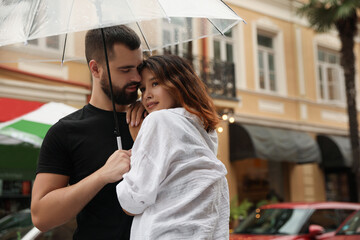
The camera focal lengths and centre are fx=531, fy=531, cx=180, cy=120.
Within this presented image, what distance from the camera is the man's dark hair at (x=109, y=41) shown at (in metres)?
2.58

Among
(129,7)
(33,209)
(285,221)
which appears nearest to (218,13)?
(129,7)

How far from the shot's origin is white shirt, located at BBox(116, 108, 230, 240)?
194cm

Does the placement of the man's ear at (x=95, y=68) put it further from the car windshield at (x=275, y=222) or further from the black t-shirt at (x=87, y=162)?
the car windshield at (x=275, y=222)

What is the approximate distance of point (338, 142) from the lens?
18453mm

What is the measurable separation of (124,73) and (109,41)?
0.19 metres

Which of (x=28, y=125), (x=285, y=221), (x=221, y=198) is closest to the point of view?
(x=221, y=198)

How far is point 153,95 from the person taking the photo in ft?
7.68

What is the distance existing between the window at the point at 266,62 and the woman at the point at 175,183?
15.9 metres

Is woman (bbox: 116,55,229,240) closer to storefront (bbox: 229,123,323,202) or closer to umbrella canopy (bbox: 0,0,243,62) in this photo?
umbrella canopy (bbox: 0,0,243,62)

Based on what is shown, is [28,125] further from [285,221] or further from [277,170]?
[277,170]

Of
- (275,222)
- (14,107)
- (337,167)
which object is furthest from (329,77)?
(275,222)

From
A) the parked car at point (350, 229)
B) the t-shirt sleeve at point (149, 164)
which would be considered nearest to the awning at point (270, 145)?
the parked car at point (350, 229)

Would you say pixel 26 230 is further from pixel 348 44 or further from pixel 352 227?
pixel 348 44

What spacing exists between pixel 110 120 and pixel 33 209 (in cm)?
57
